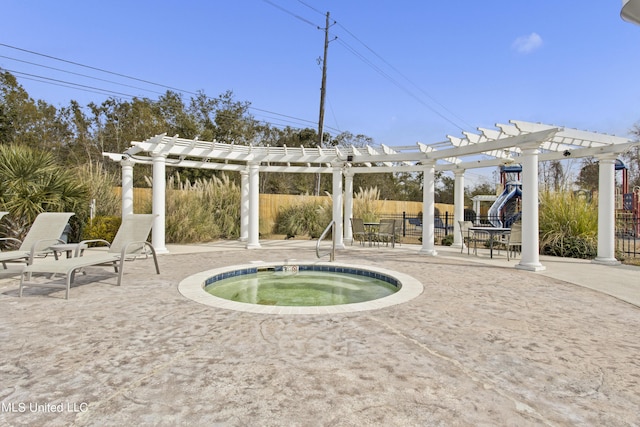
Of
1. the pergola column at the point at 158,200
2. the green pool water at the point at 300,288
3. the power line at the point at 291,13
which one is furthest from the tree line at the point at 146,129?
the green pool water at the point at 300,288

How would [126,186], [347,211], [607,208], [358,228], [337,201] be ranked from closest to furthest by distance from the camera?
[607,208] < [126,186] < [337,201] < [358,228] < [347,211]

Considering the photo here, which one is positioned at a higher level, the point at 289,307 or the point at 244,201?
the point at 244,201

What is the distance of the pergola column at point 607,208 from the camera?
741 cm

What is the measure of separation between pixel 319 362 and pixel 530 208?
5708mm

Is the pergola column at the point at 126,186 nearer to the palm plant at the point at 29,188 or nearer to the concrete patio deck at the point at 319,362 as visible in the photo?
the palm plant at the point at 29,188

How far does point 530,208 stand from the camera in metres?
6.48

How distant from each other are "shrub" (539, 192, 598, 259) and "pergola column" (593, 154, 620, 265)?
1.27m

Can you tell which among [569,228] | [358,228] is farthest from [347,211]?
[569,228]

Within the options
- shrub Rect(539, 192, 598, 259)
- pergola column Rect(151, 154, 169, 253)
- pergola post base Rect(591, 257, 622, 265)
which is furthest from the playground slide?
pergola column Rect(151, 154, 169, 253)

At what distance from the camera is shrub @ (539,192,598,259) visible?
8.78m

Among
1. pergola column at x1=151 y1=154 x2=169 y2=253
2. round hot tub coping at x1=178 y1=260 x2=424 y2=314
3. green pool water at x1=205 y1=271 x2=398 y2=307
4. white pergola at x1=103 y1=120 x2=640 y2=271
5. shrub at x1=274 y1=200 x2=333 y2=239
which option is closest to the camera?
round hot tub coping at x1=178 y1=260 x2=424 y2=314

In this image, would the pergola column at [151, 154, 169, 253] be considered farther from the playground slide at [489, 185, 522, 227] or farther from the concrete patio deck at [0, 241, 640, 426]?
the playground slide at [489, 185, 522, 227]

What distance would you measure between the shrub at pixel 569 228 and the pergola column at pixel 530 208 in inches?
123

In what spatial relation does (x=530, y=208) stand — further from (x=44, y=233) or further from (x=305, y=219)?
(x=305, y=219)
